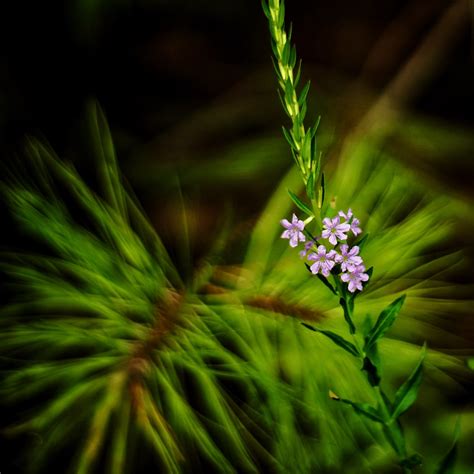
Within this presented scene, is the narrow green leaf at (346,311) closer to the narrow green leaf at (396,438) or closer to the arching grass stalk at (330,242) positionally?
the arching grass stalk at (330,242)

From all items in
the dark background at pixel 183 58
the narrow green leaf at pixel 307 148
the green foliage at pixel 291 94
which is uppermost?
the dark background at pixel 183 58

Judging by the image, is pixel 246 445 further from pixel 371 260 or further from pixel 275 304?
pixel 371 260

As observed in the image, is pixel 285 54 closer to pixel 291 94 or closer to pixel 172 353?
pixel 291 94

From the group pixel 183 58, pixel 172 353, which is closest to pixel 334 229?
pixel 172 353

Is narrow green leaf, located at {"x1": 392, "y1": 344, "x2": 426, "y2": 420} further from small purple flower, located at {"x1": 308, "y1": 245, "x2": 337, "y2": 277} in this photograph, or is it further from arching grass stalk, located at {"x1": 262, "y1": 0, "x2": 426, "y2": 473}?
small purple flower, located at {"x1": 308, "y1": 245, "x2": 337, "y2": 277}

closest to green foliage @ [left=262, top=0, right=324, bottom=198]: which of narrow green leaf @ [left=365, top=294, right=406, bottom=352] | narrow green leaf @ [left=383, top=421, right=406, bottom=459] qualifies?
narrow green leaf @ [left=365, top=294, right=406, bottom=352]

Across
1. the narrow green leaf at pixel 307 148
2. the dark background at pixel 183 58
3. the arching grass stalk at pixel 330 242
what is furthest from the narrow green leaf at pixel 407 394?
the dark background at pixel 183 58

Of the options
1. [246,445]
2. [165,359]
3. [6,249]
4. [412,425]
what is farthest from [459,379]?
[6,249]

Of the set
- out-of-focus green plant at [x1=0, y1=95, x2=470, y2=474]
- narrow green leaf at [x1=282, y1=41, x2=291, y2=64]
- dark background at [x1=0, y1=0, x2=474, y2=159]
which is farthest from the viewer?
dark background at [x1=0, y1=0, x2=474, y2=159]
